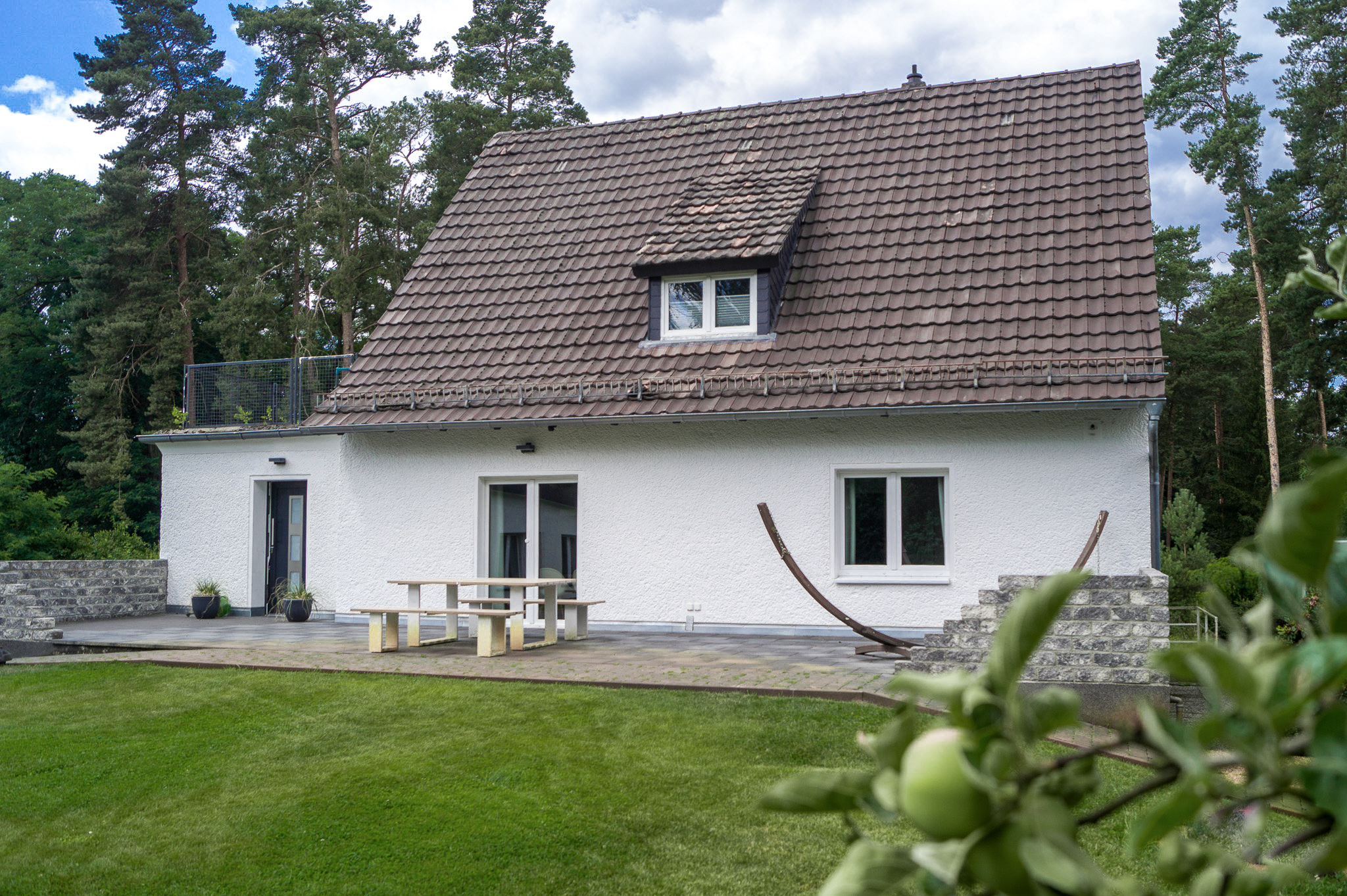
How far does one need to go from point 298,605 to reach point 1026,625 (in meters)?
16.1

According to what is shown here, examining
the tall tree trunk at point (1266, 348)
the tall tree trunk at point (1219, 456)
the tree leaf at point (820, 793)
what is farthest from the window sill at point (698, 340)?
the tall tree trunk at point (1219, 456)

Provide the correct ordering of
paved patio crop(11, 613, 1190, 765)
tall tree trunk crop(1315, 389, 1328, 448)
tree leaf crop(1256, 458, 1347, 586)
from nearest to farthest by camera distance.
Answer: tree leaf crop(1256, 458, 1347, 586) → paved patio crop(11, 613, 1190, 765) → tall tree trunk crop(1315, 389, 1328, 448)

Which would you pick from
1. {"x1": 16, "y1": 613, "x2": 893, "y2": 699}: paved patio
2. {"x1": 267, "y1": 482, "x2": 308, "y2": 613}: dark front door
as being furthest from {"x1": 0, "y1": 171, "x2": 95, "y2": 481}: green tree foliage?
{"x1": 16, "y1": 613, "x2": 893, "y2": 699}: paved patio

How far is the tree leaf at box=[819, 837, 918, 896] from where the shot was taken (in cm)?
59

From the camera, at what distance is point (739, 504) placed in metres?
13.1

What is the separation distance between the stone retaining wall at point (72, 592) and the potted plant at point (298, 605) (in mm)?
2626

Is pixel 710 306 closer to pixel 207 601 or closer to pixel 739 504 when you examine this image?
pixel 739 504

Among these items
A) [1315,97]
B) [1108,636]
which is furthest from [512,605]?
[1315,97]

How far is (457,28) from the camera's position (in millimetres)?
33969

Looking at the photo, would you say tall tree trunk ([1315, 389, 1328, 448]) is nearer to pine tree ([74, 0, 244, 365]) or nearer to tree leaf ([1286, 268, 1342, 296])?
pine tree ([74, 0, 244, 365])

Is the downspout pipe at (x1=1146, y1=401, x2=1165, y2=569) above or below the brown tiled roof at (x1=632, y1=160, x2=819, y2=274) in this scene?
below

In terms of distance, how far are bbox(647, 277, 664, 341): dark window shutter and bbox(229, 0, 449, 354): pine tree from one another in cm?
1814

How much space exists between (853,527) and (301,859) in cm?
869

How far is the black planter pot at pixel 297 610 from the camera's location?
1554cm
